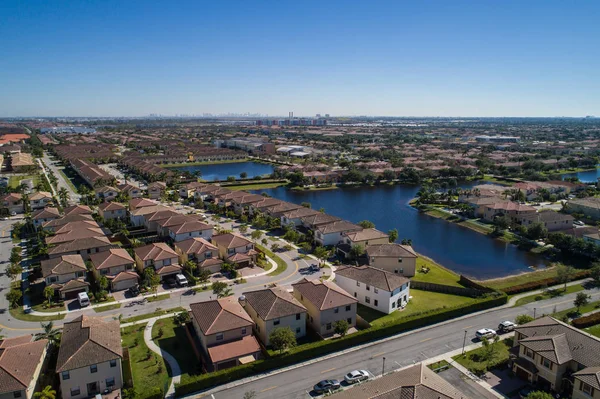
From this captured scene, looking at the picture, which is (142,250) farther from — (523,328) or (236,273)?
(523,328)

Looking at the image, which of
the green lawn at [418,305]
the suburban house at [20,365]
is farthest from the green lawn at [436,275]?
the suburban house at [20,365]

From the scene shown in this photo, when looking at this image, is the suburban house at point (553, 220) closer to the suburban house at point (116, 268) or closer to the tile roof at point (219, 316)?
the tile roof at point (219, 316)

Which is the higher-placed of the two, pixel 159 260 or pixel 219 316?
pixel 219 316

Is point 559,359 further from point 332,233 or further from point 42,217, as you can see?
point 42,217

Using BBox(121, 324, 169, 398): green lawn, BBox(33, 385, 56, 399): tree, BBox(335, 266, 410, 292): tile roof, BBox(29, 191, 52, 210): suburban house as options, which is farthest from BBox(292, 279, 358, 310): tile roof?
BBox(29, 191, 52, 210): suburban house

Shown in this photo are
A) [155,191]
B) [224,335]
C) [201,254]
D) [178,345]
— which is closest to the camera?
[224,335]

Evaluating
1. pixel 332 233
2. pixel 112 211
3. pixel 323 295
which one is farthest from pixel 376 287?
pixel 112 211

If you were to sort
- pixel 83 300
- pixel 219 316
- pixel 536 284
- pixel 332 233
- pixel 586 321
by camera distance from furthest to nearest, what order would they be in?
pixel 332 233 < pixel 536 284 < pixel 83 300 < pixel 586 321 < pixel 219 316
